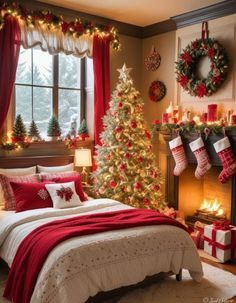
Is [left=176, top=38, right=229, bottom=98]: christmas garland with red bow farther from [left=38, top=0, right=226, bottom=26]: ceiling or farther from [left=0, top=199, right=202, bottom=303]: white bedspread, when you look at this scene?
[left=0, top=199, right=202, bottom=303]: white bedspread

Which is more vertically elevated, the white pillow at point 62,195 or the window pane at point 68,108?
the window pane at point 68,108

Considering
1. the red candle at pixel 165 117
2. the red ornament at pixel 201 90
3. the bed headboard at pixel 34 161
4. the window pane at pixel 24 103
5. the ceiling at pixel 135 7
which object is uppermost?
the ceiling at pixel 135 7

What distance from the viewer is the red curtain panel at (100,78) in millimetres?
5367

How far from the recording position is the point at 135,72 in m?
6.04

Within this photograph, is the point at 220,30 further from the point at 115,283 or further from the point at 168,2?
the point at 115,283

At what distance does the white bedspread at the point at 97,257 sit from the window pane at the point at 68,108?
6.19ft

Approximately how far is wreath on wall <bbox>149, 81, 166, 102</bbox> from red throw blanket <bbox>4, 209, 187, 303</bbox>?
2643 millimetres

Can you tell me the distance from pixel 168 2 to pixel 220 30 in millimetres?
807

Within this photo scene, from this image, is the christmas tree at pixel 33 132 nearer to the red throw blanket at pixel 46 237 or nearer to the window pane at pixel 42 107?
the window pane at pixel 42 107

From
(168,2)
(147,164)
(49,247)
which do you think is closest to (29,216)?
(49,247)

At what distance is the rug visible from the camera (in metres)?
3.21

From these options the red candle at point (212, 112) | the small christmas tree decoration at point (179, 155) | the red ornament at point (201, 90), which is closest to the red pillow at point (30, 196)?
the small christmas tree decoration at point (179, 155)

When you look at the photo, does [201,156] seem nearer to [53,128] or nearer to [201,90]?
[201,90]

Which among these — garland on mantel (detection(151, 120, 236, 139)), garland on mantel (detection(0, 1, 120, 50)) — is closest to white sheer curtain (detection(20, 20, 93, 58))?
garland on mantel (detection(0, 1, 120, 50))
